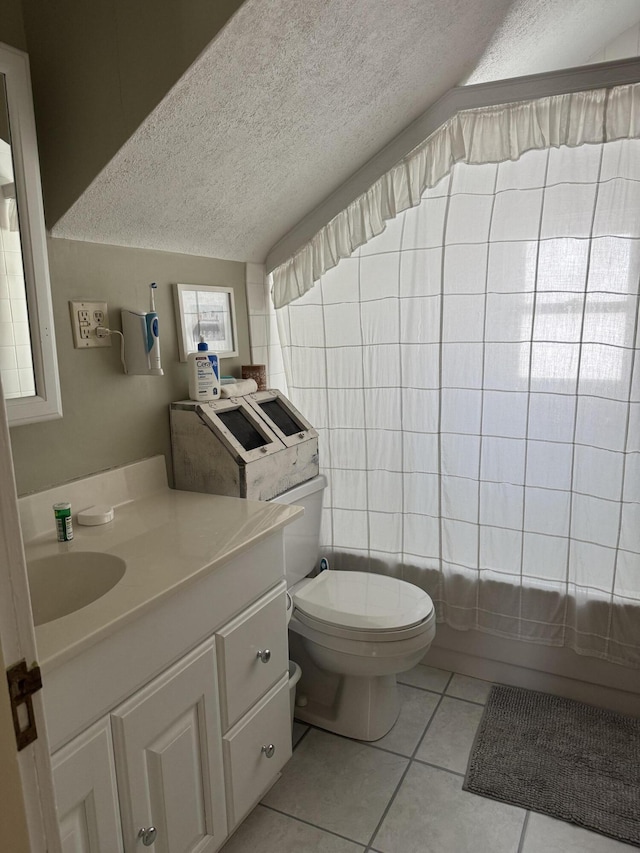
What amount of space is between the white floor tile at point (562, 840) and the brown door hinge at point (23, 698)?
1440 millimetres

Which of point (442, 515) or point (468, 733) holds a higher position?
point (442, 515)

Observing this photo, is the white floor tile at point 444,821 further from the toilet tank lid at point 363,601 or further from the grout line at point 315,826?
the toilet tank lid at point 363,601

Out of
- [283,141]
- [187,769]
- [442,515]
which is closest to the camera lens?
[187,769]

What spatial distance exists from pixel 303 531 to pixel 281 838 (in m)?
0.87

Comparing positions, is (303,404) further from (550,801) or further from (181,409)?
(550,801)

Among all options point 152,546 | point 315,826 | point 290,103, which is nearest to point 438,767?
point 315,826

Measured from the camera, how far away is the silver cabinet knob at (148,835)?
3.84ft

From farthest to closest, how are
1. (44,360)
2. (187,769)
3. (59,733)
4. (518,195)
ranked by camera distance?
(518,195)
(44,360)
(187,769)
(59,733)

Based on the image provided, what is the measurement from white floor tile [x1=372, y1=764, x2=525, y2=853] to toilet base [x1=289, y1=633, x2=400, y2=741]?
21 centimetres

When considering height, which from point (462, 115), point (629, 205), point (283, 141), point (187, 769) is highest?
point (462, 115)

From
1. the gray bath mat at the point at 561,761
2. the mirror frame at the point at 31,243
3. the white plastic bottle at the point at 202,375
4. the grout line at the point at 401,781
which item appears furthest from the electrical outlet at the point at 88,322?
the gray bath mat at the point at 561,761

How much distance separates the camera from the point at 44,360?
1.40 m

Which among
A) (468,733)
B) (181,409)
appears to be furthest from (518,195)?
(468,733)

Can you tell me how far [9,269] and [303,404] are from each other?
1258mm
